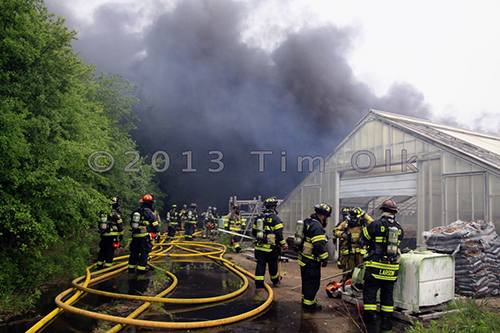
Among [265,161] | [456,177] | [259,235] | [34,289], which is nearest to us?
[34,289]

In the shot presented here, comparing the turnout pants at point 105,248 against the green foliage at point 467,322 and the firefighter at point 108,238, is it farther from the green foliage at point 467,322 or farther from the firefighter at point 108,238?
the green foliage at point 467,322

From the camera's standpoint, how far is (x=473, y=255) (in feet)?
21.0

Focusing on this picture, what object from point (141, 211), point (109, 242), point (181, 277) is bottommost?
point (181, 277)

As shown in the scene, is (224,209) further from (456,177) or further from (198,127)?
(456,177)

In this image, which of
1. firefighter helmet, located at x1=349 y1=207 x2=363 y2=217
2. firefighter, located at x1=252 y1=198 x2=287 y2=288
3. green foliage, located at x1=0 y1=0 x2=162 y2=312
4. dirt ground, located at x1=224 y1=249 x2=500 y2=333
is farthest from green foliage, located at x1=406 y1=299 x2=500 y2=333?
green foliage, located at x1=0 y1=0 x2=162 y2=312

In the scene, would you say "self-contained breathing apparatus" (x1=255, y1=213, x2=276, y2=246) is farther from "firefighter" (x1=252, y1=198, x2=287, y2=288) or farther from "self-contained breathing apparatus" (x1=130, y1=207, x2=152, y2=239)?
"self-contained breathing apparatus" (x1=130, y1=207, x2=152, y2=239)

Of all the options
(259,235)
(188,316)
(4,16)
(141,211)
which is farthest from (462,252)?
(4,16)

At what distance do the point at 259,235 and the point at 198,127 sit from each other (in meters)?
24.7

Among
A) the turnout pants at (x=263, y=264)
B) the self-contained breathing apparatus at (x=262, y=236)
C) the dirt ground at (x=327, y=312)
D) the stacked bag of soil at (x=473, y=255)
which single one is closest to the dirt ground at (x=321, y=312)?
the dirt ground at (x=327, y=312)

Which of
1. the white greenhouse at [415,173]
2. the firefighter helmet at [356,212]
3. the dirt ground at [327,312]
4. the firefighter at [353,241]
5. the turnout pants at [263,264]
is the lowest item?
the dirt ground at [327,312]

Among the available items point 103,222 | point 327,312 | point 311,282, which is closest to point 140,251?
point 103,222

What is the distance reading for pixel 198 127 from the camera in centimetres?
3000

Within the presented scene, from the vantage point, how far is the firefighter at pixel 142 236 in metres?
7.04

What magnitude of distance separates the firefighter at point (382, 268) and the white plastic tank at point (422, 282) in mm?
298
